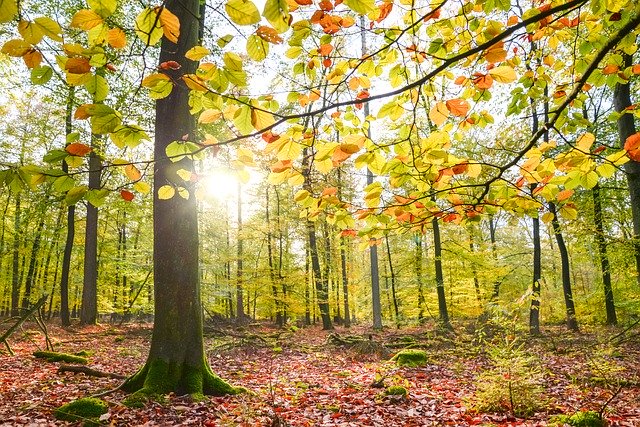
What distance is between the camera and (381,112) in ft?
5.41

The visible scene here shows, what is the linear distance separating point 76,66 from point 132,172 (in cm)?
35

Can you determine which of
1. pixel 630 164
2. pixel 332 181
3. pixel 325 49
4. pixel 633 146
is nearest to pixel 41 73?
pixel 325 49

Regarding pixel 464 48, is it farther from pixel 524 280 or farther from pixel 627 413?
pixel 524 280

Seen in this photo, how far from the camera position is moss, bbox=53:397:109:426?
135 inches

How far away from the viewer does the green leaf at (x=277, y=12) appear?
928 millimetres

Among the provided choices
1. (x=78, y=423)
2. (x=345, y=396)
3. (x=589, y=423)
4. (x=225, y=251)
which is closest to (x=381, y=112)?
(x=589, y=423)

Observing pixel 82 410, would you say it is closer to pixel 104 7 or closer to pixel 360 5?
pixel 104 7

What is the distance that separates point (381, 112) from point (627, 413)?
4.52 metres

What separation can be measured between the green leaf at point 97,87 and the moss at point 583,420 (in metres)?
4.50

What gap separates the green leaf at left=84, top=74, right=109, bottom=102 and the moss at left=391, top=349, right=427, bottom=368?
23.2ft

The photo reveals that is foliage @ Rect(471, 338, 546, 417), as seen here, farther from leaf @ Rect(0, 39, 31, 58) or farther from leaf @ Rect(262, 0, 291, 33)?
leaf @ Rect(0, 39, 31, 58)

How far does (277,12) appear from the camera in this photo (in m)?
0.94

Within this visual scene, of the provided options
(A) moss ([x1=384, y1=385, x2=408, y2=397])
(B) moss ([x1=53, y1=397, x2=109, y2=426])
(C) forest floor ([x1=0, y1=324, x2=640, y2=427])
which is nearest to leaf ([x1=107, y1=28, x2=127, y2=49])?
(C) forest floor ([x1=0, y1=324, x2=640, y2=427])

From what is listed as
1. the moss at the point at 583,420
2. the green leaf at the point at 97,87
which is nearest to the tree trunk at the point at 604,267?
the moss at the point at 583,420
